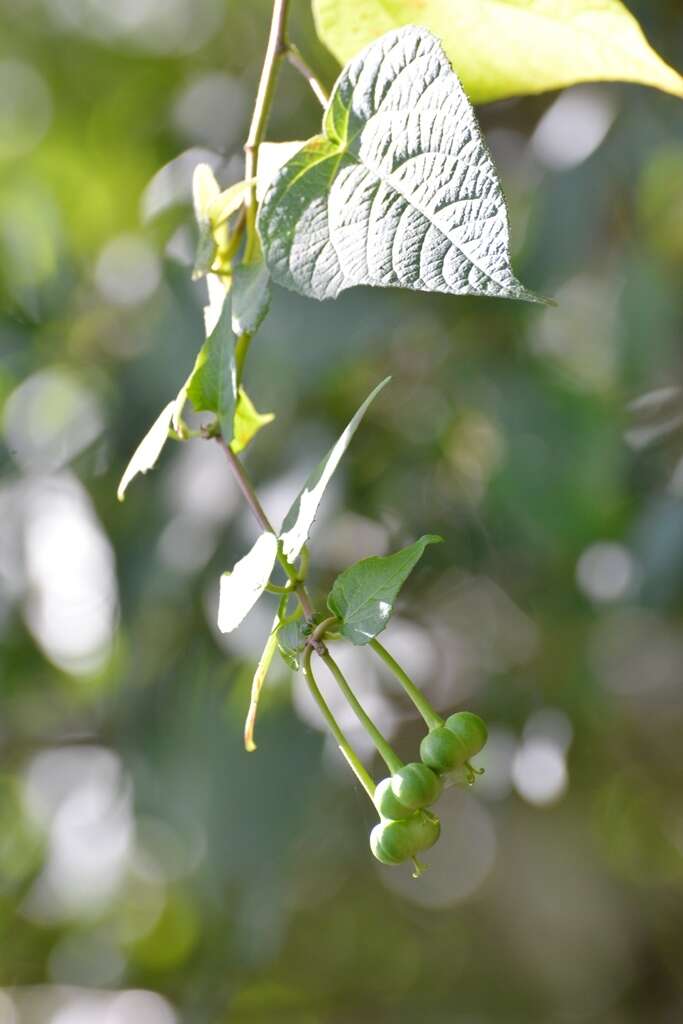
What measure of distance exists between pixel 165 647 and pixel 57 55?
58 centimetres

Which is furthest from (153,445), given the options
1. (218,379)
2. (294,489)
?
(294,489)

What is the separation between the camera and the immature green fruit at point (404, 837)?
0.87ft

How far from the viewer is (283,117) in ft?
3.60

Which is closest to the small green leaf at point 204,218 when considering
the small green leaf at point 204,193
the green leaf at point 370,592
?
the small green leaf at point 204,193

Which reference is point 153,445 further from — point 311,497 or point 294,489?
point 294,489

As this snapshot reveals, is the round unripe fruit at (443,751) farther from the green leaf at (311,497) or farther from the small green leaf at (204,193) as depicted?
the small green leaf at (204,193)

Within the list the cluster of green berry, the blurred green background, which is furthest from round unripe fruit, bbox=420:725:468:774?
the blurred green background

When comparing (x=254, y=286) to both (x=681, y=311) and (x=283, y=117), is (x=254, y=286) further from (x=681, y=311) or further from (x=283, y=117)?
(x=283, y=117)

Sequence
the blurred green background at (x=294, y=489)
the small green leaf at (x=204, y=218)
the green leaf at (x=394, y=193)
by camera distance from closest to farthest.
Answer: the green leaf at (x=394, y=193)
the small green leaf at (x=204, y=218)
the blurred green background at (x=294, y=489)

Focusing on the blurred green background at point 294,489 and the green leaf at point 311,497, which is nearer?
the green leaf at point 311,497

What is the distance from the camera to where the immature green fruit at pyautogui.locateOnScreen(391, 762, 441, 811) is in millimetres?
257

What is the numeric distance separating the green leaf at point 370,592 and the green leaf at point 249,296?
71 millimetres

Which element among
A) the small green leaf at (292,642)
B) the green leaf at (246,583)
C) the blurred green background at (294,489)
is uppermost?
Answer: the green leaf at (246,583)

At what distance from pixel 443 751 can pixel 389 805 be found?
2 centimetres
